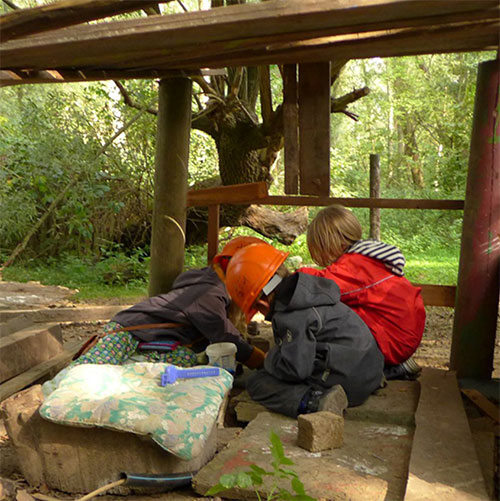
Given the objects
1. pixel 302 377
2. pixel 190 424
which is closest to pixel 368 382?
pixel 302 377

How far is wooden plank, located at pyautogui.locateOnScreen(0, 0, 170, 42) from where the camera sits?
2789mm

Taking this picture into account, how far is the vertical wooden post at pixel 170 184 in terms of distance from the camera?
4754 mm

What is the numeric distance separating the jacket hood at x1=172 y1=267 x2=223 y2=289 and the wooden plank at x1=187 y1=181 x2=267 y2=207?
80cm

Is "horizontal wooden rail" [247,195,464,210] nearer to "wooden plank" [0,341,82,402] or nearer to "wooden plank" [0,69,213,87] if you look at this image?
"wooden plank" [0,69,213,87]

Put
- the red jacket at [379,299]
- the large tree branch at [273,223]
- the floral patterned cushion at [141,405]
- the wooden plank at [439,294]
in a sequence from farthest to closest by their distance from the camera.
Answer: the large tree branch at [273,223] → the wooden plank at [439,294] → the red jacket at [379,299] → the floral patterned cushion at [141,405]

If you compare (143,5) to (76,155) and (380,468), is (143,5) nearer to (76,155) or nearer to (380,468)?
(380,468)

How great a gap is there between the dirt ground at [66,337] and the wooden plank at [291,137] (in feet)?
5.19

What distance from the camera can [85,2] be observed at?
2.77 m

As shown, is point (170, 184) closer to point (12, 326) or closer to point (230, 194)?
point (230, 194)

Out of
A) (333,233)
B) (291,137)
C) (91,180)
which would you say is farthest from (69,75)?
(91,180)

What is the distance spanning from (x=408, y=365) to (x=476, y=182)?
4.27 ft

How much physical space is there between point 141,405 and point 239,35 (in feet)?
5.88

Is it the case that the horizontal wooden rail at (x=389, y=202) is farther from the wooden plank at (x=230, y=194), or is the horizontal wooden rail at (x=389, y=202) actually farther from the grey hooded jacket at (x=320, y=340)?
the grey hooded jacket at (x=320, y=340)

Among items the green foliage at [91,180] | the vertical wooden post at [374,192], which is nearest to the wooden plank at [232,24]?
the vertical wooden post at [374,192]
